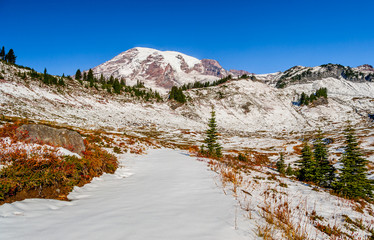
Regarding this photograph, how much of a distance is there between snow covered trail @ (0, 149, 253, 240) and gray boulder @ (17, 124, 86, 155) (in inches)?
176

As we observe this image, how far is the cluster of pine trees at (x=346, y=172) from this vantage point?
16.5 meters

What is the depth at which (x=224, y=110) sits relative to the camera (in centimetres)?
13388

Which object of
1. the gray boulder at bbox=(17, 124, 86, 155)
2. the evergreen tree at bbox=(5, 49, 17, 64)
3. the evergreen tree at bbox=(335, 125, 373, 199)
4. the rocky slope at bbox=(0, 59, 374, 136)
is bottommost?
the evergreen tree at bbox=(335, 125, 373, 199)

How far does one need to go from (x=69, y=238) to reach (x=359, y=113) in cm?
19231

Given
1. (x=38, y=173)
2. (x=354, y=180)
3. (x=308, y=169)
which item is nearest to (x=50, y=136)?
(x=38, y=173)

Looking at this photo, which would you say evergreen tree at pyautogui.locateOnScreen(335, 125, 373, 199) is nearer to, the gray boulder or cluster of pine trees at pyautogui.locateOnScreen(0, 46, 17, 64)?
the gray boulder

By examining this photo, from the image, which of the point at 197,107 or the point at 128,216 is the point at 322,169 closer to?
the point at 128,216

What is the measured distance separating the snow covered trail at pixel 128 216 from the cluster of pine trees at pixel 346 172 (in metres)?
14.0

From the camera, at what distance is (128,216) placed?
4352mm

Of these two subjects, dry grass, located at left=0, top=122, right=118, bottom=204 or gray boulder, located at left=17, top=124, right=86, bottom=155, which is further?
gray boulder, located at left=17, top=124, right=86, bottom=155

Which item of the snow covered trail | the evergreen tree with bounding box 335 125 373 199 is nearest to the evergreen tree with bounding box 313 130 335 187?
the evergreen tree with bounding box 335 125 373 199

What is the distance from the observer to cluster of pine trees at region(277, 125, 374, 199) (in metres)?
16.5

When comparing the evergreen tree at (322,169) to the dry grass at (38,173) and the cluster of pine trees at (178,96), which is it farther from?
the cluster of pine trees at (178,96)

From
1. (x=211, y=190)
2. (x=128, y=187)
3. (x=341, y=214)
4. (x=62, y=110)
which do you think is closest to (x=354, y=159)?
→ (x=341, y=214)
